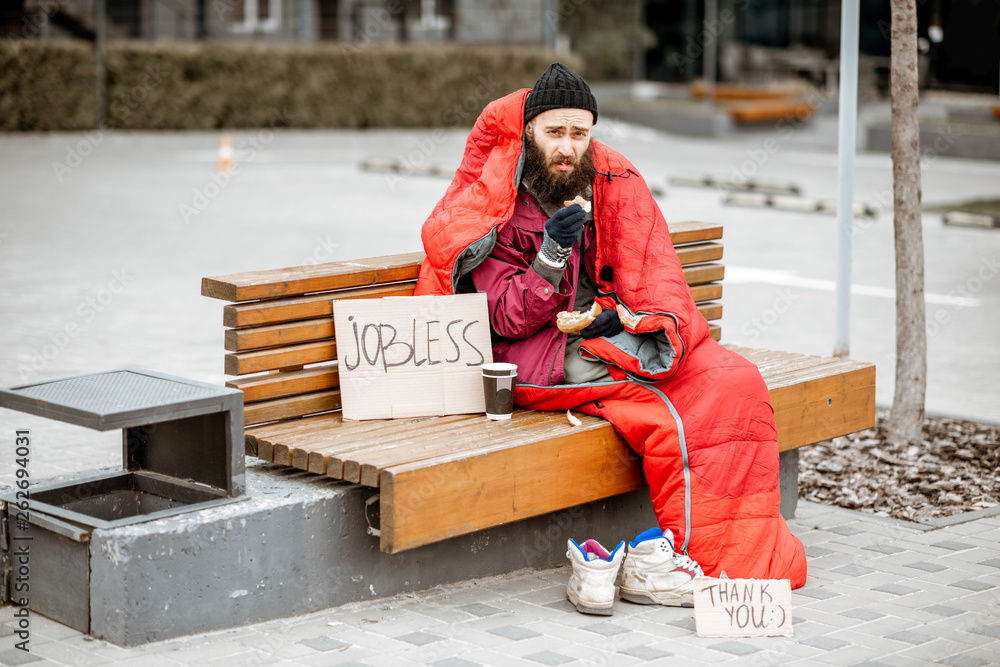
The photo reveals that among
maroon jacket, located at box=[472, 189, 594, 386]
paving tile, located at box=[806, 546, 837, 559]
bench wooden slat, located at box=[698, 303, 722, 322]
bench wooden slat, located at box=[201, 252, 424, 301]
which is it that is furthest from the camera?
bench wooden slat, located at box=[698, 303, 722, 322]

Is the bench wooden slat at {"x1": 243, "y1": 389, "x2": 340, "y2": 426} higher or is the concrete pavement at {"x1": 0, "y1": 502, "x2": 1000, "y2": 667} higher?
the bench wooden slat at {"x1": 243, "y1": 389, "x2": 340, "y2": 426}

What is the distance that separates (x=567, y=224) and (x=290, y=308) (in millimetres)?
911

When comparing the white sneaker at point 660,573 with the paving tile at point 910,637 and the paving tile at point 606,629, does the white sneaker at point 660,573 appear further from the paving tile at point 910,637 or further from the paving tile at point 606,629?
the paving tile at point 910,637

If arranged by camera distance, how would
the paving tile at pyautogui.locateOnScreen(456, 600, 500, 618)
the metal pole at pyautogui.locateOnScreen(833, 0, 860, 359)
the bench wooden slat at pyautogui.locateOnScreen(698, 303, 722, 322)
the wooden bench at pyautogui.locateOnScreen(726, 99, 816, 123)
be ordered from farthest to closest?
the wooden bench at pyautogui.locateOnScreen(726, 99, 816, 123) < the metal pole at pyautogui.locateOnScreen(833, 0, 860, 359) < the bench wooden slat at pyautogui.locateOnScreen(698, 303, 722, 322) < the paving tile at pyautogui.locateOnScreen(456, 600, 500, 618)

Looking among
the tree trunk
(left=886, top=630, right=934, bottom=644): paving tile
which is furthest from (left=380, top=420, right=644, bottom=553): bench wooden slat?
the tree trunk

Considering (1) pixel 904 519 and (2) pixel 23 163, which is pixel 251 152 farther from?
(1) pixel 904 519

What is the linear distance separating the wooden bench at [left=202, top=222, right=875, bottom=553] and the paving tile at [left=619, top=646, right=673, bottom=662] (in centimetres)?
54

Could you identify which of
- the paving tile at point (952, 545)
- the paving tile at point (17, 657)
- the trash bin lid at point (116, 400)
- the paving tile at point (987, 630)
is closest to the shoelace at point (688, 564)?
the paving tile at point (987, 630)

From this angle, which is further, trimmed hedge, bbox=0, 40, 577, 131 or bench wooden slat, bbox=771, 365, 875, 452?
trimmed hedge, bbox=0, 40, 577, 131

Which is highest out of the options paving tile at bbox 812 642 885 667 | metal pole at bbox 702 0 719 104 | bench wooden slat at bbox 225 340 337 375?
metal pole at bbox 702 0 719 104

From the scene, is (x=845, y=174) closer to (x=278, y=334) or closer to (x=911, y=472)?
(x=911, y=472)

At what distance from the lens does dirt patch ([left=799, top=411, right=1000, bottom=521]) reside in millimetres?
5137

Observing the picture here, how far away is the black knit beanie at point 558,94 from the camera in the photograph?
14.4ft

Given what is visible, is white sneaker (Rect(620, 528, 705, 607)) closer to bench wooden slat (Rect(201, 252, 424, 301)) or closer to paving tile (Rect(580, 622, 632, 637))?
paving tile (Rect(580, 622, 632, 637))
